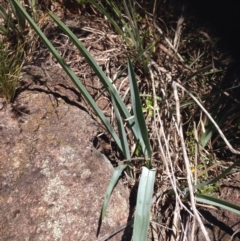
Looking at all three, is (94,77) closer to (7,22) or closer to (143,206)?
(7,22)

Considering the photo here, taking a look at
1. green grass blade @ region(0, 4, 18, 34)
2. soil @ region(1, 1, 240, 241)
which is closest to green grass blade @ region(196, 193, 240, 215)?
soil @ region(1, 1, 240, 241)

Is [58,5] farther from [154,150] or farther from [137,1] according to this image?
[154,150]

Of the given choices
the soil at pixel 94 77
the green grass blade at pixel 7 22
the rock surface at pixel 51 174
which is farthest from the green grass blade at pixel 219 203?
the green grass blade at pixel 7 22

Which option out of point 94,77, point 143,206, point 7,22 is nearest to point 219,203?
point 143,206

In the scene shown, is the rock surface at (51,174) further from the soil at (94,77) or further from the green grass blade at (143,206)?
the green grass blade at (143,206)

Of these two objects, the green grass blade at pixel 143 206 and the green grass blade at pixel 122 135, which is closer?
the green grass blade at pixel 143 206

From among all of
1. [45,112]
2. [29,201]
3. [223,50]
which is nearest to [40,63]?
[45,112]
